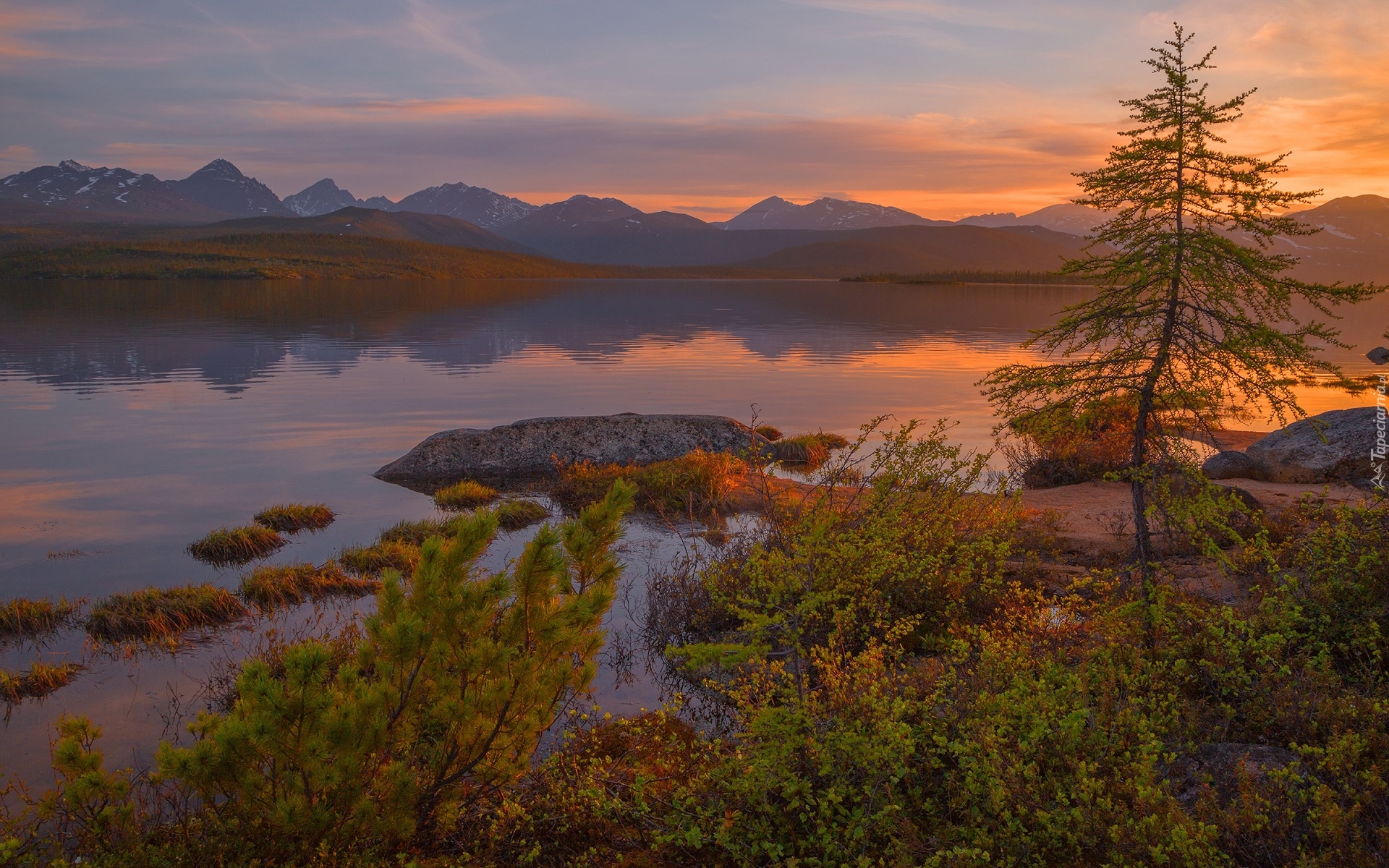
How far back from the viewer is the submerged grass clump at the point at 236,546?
401 inches

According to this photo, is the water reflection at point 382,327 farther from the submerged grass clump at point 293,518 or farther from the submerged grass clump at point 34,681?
the submerged grass clump at point 34,681

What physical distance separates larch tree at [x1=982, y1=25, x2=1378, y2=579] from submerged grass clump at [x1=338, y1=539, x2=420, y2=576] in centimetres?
732

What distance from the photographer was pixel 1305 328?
18.9 ft

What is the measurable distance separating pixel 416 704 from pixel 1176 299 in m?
6.11

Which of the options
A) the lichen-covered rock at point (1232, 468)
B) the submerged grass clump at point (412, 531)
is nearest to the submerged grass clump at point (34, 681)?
the submerged grass clump at point (412, 531)

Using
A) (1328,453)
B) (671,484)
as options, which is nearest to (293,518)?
(671,484)

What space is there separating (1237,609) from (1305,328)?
2144 mm

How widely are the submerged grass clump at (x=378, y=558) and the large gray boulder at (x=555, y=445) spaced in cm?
A: 470

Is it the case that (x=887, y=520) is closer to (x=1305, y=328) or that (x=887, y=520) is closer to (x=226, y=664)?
(x=1305, y=328)

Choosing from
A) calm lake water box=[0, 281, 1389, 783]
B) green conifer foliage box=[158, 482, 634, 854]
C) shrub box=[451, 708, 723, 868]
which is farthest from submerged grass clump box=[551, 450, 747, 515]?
green conifer foliage box=[158, 482, 634, 854]

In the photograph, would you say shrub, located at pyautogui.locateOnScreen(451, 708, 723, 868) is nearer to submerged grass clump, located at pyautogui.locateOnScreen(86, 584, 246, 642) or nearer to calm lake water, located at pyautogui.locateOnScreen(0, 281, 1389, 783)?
calm lake water, located at pyautogui.locateOnScreen(0, 281, 1389, 783)

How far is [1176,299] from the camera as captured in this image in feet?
20.1

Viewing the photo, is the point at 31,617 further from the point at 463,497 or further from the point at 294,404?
the point at 294,404

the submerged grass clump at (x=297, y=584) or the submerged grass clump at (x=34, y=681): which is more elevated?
the submerged grass clump at (x=297, y=584)
